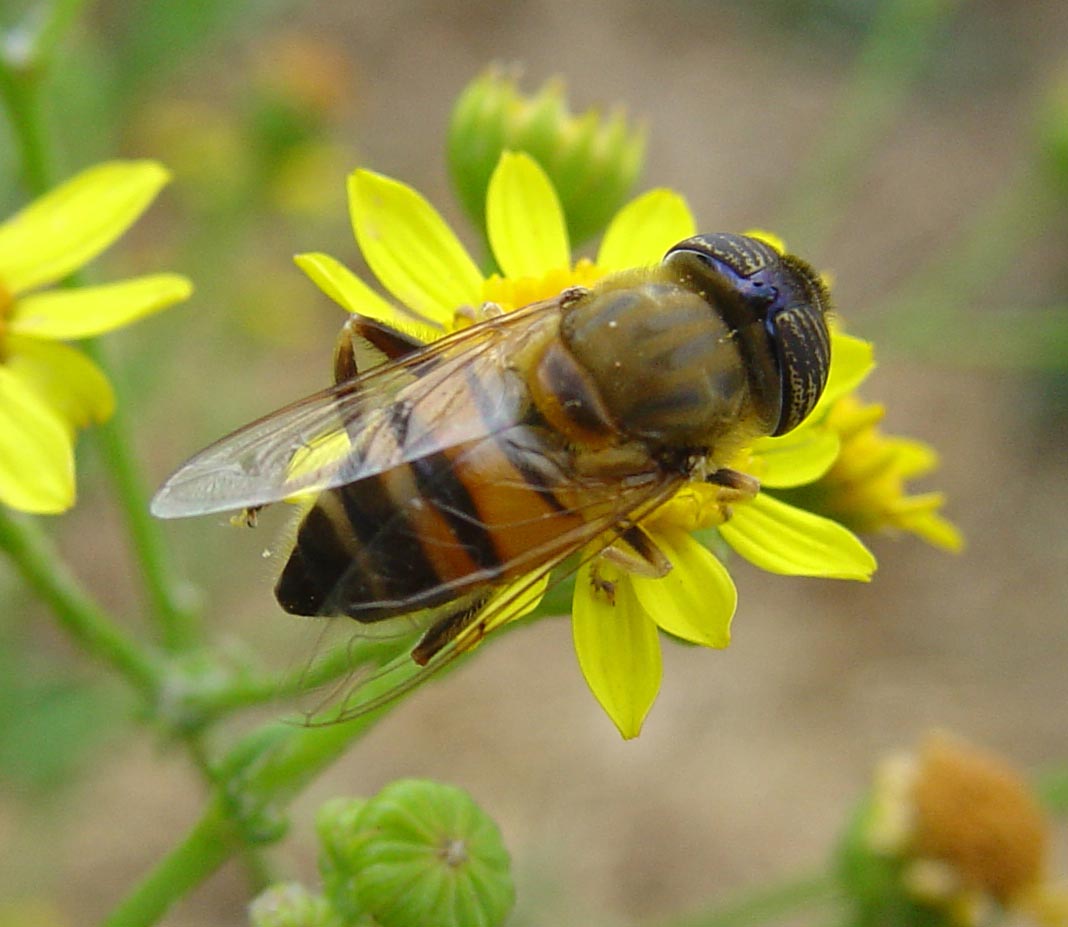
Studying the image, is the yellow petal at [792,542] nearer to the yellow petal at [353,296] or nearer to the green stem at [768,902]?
the yellow petal at [353,296]

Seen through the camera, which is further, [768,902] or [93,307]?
[768,902]

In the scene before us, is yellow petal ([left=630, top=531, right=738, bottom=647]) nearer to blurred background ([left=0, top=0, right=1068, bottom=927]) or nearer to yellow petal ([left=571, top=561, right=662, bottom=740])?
yellow petal ([left=571, top=561, right=662, bottom=740])

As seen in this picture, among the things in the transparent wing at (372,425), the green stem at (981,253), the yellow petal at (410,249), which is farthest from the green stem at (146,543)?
the green stem at (981,253)

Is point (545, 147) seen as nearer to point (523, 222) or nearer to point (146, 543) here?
point (523, 222)

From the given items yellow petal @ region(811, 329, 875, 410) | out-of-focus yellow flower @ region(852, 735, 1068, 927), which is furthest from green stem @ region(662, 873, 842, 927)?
yellow petal @ region(811, 329, 875, 410)

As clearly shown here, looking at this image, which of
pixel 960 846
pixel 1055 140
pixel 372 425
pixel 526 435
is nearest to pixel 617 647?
pixel 526 435

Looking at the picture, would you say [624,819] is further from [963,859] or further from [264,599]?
[963,859]
